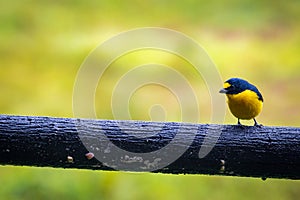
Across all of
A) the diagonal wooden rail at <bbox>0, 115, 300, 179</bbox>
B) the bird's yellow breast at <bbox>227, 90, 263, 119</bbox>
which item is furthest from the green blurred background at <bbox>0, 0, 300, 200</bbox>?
the diagonal wooden rail at <bbox>0, 115, 300, 179</bbox>

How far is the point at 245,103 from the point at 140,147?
49cm

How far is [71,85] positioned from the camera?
19.1 ft

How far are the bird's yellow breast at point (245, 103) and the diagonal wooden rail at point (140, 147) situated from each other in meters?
0.20

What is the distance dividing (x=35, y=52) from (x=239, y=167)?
4805 mm

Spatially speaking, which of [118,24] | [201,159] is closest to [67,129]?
[201,159]

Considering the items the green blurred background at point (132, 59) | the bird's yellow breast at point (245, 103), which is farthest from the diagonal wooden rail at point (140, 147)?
the green blurred background at point (132, 59)

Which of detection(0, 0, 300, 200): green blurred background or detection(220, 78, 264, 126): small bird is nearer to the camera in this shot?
detection(220, 78, 264, 126): small bird

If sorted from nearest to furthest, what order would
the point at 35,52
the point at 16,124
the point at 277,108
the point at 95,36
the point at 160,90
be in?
the point at 16,124 < the point at 277,108 < the point at 160,90 < the point at 35,52 < the point at 95,36

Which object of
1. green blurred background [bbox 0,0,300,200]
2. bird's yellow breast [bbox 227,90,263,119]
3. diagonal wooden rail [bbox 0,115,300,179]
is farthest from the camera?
green blurred background [bbox 0,0,300,200]

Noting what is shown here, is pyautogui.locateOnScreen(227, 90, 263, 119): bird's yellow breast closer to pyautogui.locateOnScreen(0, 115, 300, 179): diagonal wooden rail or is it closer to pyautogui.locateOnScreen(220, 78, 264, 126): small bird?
pyautogui.locateOnScreen(220, 78, 264, 126): small bird

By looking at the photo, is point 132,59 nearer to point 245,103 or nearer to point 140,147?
point 245,103

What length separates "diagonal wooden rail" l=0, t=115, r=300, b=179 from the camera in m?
1.81

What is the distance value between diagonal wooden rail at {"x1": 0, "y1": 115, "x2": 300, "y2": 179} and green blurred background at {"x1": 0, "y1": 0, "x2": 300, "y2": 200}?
225cm

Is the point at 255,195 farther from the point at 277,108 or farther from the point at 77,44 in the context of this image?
the point at 77,44
